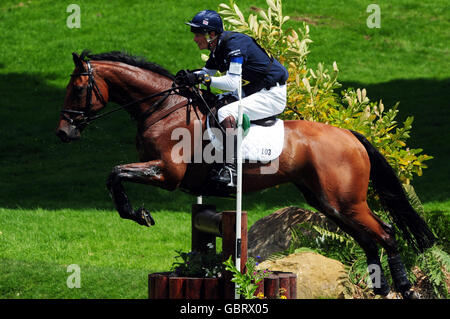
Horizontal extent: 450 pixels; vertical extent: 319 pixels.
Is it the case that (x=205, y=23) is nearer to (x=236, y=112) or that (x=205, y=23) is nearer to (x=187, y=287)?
(x=236, y=112)

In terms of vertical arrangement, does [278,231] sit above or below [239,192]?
above

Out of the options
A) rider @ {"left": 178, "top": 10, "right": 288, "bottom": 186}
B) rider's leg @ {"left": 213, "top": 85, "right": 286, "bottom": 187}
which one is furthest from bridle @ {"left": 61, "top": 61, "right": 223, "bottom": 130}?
rider @ {"left": 178, "top": 10, "right": 288, "bottom": 186}

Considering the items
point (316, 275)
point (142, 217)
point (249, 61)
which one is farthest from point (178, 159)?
point (316, 275)

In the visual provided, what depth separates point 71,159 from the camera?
15.8 meters

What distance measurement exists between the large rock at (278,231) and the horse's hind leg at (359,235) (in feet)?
7.25

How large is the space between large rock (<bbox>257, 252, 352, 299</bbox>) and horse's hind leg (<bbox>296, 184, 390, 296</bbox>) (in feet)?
2.88

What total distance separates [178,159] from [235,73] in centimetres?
89

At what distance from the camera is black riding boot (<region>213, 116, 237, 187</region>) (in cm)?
603

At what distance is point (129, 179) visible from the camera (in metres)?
5.81

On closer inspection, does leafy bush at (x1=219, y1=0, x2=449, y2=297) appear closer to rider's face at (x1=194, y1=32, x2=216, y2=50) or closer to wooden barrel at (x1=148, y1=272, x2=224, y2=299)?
rider's face at (x1=194, y1=32, x2=216, y2=50)

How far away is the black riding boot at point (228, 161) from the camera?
6027mm

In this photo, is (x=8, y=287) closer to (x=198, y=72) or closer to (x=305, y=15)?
(x=198, y=72)

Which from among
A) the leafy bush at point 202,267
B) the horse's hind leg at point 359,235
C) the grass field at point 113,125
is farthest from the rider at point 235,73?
the grass field at point 113,125
